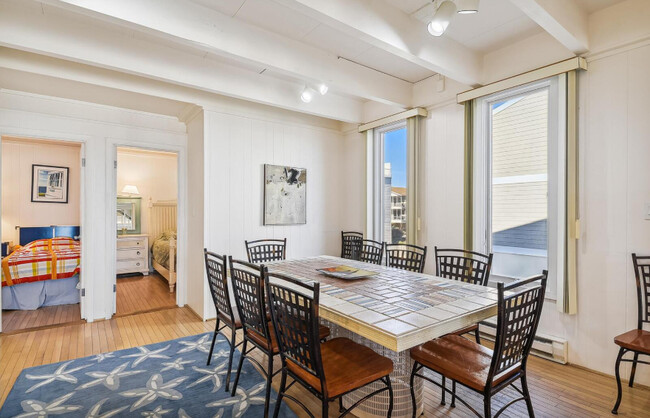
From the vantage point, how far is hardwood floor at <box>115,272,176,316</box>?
14.3 ft

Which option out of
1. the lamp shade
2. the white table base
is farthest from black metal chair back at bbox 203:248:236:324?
the lamp shade

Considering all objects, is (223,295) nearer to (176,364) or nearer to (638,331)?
(176,364)

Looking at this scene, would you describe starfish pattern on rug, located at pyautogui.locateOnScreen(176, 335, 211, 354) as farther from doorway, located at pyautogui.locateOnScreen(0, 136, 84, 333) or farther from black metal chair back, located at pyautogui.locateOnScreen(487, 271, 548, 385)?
black metal chair back, located at pyautogui.locateOnScreen(487, 271, 548, 385)

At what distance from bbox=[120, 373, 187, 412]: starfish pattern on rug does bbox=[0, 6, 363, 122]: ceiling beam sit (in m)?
Result: 2.50

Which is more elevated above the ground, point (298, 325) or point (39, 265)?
point (298, 325)

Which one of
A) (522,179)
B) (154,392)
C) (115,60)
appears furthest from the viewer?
(522,179)

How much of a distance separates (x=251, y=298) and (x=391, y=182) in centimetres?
299

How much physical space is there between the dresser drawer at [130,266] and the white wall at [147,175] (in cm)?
72

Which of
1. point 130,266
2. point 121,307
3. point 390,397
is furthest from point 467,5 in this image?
point 130,266

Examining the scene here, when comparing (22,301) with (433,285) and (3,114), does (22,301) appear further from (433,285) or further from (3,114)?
(433,285)

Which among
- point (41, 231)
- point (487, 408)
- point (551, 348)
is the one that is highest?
point (41, 231)

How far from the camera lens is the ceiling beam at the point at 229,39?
2098 millimetres

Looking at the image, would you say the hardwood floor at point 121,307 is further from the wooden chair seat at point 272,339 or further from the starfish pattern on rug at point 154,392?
the wooden chair seat at point 272,339

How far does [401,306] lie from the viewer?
178 centimetres
